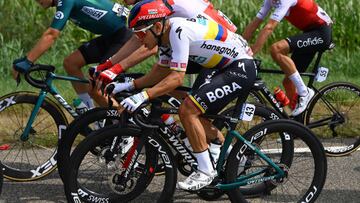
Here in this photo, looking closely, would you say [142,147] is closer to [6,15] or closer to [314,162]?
[314,162]

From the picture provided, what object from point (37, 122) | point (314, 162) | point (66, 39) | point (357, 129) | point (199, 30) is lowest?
point (66, 39)

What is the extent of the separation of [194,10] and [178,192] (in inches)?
68.7

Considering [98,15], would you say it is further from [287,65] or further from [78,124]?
[287,65]

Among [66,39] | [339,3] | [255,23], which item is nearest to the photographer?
[255,23]

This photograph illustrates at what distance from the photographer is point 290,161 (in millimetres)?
6699

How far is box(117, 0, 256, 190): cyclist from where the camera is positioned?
598 centimetres

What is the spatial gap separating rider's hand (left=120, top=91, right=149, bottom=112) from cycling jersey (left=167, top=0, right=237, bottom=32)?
5.84 feet

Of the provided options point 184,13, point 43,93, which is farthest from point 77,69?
point 184,13

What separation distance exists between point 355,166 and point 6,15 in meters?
6.41

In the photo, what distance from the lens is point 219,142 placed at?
21.5ft

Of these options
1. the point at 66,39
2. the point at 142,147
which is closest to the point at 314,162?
the point at 142,147

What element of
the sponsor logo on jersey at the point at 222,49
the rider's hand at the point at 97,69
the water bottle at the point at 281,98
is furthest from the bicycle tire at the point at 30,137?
the water bottle at the point at 281,98

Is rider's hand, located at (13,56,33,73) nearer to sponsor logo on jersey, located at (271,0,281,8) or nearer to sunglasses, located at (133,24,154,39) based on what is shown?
sunglasses, located at (133,24,154,39)

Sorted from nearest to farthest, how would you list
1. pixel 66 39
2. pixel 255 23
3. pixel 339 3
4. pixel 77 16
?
pixel 77 16 → pixel 255 23 → pixel 66 39 → pixel 339 3
